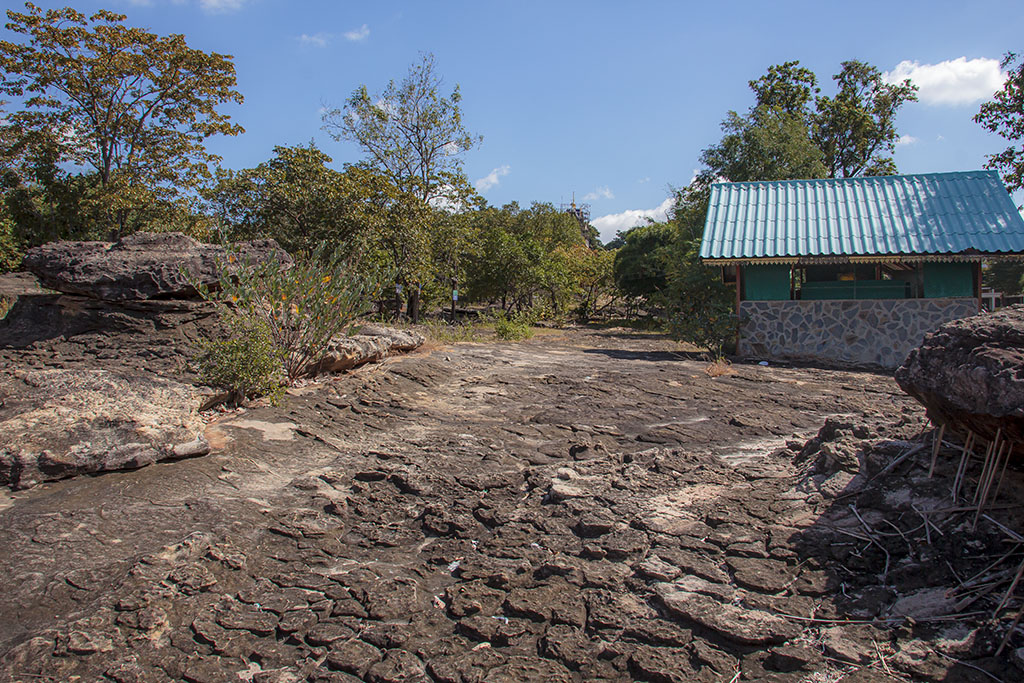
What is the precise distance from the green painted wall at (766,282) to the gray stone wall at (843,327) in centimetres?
15

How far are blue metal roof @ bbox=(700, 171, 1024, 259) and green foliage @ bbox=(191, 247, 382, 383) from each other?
28.3 ft

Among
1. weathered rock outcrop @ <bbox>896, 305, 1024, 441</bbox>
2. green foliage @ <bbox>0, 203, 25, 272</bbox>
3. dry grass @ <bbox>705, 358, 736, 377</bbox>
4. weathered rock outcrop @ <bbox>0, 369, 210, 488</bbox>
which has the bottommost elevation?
dry grass @ <bbox>705, 358, 736, 377</bbox>

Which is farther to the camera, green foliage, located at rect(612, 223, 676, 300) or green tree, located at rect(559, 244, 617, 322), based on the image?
green tree, located at rect(559, 244, 617, 322)

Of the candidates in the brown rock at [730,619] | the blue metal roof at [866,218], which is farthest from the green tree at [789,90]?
the brown rock at [730,619]

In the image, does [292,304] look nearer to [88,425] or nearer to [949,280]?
[88,425]

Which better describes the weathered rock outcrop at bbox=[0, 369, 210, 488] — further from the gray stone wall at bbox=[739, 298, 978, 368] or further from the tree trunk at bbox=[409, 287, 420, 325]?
the tree trunk at bbox=[409, 287, 420, 325]

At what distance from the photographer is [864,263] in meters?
13.0

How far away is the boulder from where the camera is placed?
273 inches

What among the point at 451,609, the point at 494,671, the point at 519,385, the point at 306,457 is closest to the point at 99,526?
the point at 306,457

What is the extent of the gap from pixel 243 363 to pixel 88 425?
170 cm

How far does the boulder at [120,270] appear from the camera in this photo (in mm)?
6930

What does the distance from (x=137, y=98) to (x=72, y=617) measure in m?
19.9

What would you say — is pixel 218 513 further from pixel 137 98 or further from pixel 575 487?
pixel 137 98

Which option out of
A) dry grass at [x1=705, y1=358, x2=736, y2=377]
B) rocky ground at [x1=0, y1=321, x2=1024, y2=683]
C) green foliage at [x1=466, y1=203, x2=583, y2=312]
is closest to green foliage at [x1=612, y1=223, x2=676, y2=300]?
green foliage at [x1=466, y1=203, x2=583, y2=312]
